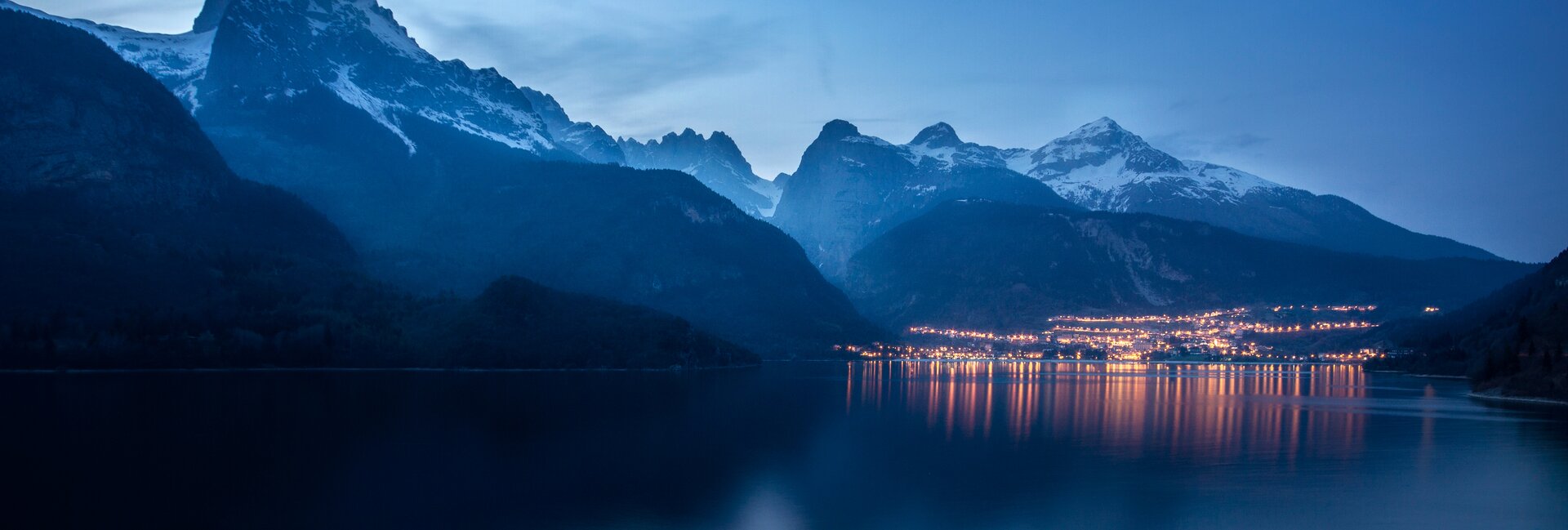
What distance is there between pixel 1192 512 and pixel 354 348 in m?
136

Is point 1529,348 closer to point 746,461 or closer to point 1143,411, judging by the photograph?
point 1143,411

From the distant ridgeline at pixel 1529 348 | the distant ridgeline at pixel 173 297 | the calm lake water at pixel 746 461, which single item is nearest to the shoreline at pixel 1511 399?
the distant ridgeline at pixel 1529 348

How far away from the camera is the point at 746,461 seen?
57.8m

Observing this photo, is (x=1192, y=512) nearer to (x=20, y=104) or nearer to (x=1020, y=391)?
(x=1020, y=391)

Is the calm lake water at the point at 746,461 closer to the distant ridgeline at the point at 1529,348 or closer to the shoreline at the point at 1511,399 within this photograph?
the shoreline at the point at 1511,399

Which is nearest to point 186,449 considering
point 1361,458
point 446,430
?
point 446,430

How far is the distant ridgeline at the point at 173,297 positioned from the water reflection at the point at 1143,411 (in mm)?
48392

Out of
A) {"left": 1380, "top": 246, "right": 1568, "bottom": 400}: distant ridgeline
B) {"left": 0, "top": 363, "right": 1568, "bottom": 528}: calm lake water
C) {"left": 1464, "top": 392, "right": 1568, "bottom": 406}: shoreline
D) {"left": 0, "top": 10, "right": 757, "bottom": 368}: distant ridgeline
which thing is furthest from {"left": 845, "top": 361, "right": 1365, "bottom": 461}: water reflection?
{"left": 0, "top": 10, "right": 757, "bottom": 368}: distant ridgeline

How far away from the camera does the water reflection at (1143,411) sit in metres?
68.9

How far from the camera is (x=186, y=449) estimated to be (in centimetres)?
5625

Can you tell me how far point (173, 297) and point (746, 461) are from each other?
4813 inches

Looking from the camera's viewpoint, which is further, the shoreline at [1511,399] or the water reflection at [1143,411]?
the shoreline at [1511,399]

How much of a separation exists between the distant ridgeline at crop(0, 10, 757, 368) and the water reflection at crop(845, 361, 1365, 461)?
4839 centimetres

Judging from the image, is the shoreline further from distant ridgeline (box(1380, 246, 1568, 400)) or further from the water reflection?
the water reflection
